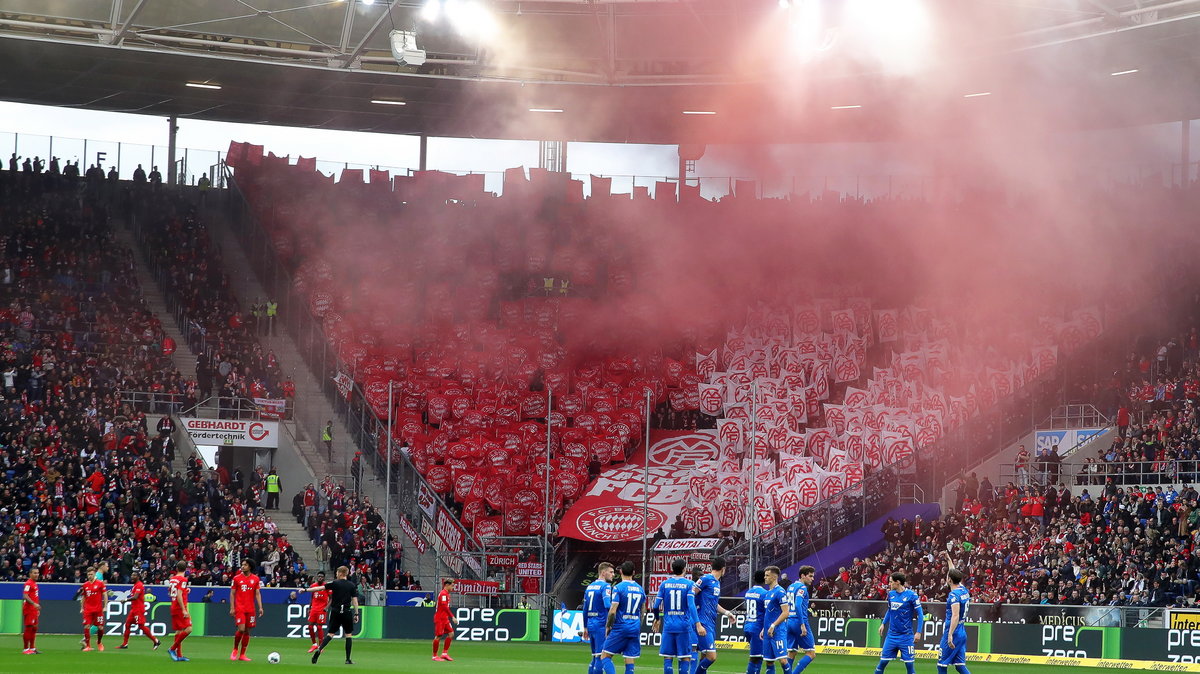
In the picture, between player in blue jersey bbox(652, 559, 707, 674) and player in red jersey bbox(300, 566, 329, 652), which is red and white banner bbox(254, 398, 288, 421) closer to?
player in red jersey bbox(300, 566, 329, 652)

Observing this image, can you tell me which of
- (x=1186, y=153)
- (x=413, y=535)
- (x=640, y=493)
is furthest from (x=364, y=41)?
(x=1186, y=153)

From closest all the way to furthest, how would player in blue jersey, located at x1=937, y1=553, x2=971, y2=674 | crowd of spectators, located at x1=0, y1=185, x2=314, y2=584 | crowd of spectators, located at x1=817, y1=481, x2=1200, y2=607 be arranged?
1. player in blue jersey, located at x1=937, y1=553, x2=971, y2=674
2. crowd of spectators, located at x1=817, y1=481, x2=1200, y2=607
3. crowd of spectators, located at x1=0, y1=185, x2=314, y2=584

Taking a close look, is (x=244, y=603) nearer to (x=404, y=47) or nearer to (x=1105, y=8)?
(x=404, y=47)

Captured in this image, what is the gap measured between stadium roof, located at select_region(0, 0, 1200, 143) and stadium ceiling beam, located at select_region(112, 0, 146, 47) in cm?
10

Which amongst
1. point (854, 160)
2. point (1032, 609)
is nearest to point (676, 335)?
point (854, 160)

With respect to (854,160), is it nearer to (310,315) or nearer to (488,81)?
(488,81)

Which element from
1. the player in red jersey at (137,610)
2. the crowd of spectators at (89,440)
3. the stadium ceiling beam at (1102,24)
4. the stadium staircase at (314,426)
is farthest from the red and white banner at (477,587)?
the stadium ceiling beam at (1102,24)


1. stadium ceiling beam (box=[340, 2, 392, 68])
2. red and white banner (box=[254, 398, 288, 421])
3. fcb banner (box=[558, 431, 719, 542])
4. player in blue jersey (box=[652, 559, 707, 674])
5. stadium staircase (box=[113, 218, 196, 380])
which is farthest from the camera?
stadium staircase (box=[113, 218, 196, 380])

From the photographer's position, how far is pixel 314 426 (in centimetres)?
4881

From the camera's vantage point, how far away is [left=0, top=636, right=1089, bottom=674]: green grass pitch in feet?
80.5

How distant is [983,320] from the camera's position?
5003 cm

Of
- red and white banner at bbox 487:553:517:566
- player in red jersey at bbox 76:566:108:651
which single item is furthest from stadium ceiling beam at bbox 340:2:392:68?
player in red jersey at bbox 76:566:108:651

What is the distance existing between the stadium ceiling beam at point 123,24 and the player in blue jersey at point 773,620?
81.8 ft

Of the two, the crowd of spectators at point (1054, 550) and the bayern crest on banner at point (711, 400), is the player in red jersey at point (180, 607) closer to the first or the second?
the crowd of spectators at point (1054, 550)
